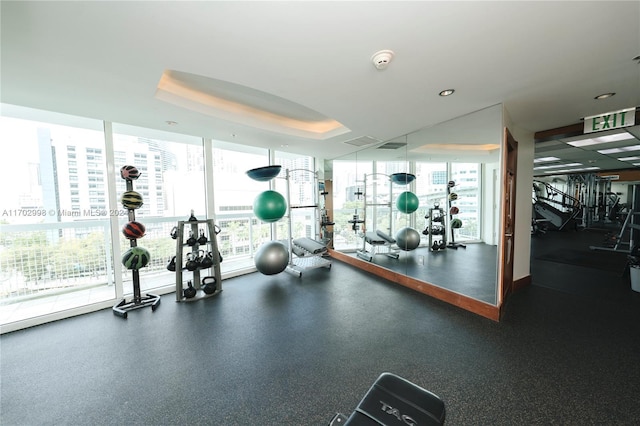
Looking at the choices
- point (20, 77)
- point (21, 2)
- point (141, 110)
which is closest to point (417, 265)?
point (141, 110)

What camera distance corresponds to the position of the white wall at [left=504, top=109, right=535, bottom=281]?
358 centimetres

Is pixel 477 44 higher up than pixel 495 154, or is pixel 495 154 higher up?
pixel 477 44

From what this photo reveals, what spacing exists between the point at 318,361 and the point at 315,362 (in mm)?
31

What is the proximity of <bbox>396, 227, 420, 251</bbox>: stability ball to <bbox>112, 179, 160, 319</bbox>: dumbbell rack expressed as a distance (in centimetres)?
448

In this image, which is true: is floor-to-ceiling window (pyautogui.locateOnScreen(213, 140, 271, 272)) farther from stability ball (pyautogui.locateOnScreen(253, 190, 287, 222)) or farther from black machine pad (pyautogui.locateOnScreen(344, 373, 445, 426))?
black machine pad (pyautogui.locateOnScreen(344, 373, 445, 426))

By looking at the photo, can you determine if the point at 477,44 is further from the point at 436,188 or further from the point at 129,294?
the point at 129,294

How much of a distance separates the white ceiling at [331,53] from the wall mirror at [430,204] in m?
0.87

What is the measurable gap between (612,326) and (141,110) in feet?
20.1

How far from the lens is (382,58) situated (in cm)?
180

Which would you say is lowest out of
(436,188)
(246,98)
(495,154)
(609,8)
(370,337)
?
(370,337)

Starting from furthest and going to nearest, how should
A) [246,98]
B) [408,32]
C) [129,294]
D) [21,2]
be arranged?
[129,294], [246,98], [408,32], [21,2]

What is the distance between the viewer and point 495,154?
3.27 metres

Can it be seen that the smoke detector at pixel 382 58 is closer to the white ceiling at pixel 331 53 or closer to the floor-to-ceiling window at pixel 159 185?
the white ceiling at pixel 331 53

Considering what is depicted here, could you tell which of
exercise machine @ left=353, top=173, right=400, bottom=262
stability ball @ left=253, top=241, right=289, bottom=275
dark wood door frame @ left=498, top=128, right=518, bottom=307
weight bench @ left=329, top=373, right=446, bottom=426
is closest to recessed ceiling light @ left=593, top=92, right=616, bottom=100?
dark wood door frame @ left=498, top=128, right=518, bottom=307
